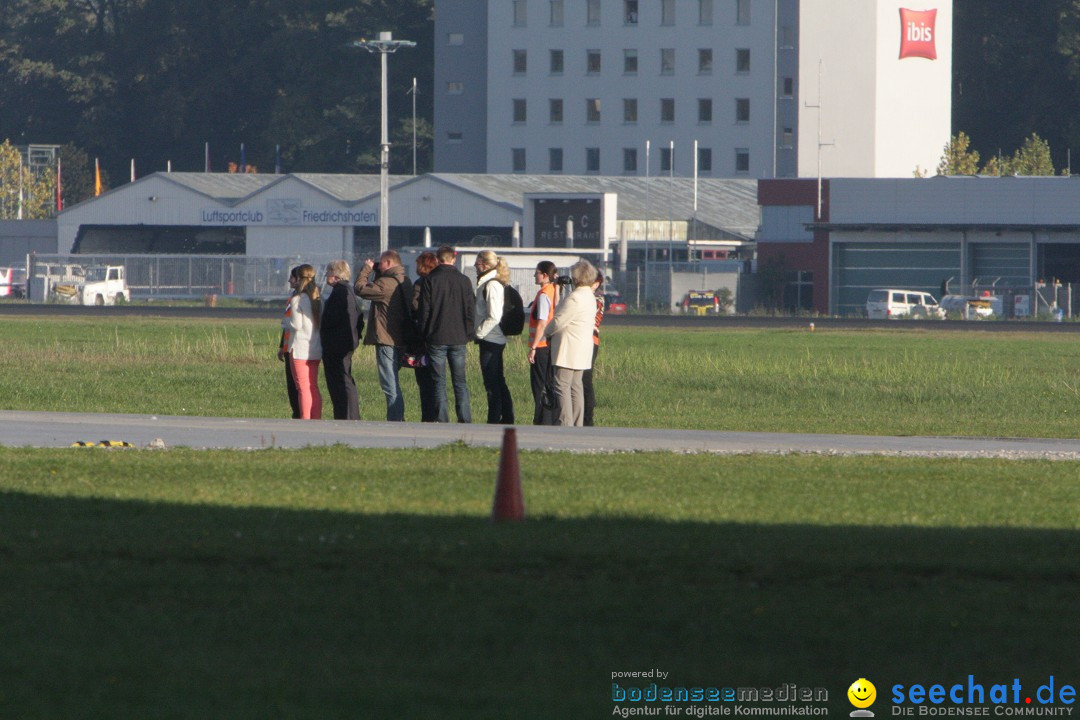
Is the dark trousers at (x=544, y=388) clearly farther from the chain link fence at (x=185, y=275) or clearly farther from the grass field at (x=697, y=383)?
the chain link fence at (x=185, y=275)

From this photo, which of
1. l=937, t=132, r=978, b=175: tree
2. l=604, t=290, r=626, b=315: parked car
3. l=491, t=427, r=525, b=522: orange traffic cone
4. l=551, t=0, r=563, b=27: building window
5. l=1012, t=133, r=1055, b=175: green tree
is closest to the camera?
l=491, t=427, r=525, b=522: orange traffic cone

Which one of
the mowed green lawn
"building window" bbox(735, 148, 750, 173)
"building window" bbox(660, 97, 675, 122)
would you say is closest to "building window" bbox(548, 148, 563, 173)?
"building window" bbox(660, 97, 675, 122)

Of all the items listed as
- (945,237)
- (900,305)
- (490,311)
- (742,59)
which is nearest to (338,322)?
(490,311)

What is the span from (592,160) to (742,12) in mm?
12279

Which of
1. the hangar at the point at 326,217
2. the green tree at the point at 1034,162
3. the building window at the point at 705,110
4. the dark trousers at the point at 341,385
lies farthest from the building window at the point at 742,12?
the dark trousers at the point at 341,385

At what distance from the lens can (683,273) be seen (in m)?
66.4

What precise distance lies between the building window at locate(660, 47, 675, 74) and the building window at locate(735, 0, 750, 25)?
173 inches

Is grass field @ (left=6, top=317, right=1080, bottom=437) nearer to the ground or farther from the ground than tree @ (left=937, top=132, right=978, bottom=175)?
nearer to the ground

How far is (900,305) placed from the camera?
61938 mm

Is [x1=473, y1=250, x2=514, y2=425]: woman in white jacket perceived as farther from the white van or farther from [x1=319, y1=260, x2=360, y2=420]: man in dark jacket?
the white van

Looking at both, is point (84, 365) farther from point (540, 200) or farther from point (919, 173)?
point (919, 173)

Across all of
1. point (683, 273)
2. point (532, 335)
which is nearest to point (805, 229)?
point (683, 273)

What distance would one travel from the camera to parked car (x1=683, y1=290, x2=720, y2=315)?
64125 mm

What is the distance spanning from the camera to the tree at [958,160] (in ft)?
304
